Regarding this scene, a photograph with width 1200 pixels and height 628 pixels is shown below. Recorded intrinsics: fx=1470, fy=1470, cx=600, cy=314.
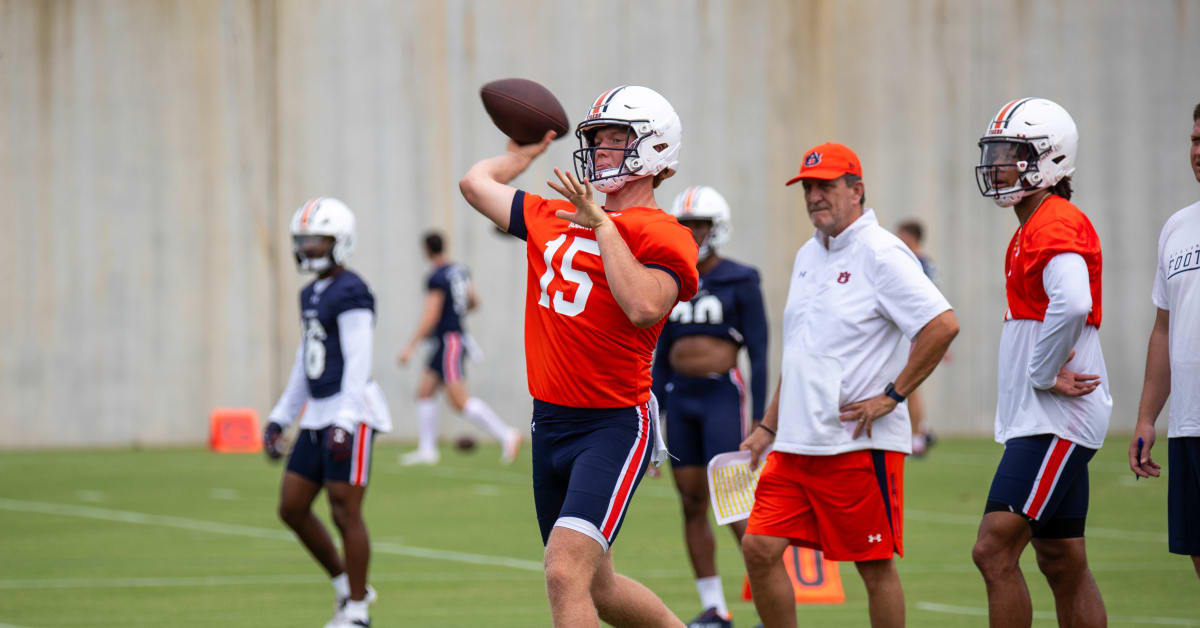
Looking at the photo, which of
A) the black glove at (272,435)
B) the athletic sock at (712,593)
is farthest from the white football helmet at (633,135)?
the black glove at (272,435)

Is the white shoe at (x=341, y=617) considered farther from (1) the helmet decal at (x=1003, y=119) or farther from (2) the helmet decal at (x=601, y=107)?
(1) the helmet decal at (x=1003, y=119)

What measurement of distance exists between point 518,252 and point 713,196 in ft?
41.3

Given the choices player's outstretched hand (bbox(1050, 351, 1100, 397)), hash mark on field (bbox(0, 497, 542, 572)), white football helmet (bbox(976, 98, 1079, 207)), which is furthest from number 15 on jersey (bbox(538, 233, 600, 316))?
hash mark on field (bbox(0, 497, 542, 572))

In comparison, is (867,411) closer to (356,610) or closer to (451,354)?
(356,610)

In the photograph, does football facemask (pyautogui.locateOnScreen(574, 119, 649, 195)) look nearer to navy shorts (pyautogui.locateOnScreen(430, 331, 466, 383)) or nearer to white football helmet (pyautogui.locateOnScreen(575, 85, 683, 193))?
white football helmet (pyautogui.locateOnScreen(575, 85, 683, 193))

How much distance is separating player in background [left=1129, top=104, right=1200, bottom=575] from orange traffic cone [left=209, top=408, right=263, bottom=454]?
51.6 ft

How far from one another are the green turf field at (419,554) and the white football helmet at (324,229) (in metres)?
1.98

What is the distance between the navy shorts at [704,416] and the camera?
8109mm

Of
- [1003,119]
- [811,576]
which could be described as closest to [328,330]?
[811,576]

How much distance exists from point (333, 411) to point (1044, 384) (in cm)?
388

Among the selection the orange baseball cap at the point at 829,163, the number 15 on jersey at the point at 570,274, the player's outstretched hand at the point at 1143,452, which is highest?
the orange baseball cap at the point at 829,163

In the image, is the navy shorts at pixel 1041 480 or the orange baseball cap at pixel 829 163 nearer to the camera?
the navy shorts at pixel 1041 480

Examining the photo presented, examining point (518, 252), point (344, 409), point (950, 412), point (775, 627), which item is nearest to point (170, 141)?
point (518, 252)

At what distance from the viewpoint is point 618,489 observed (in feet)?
16.6
